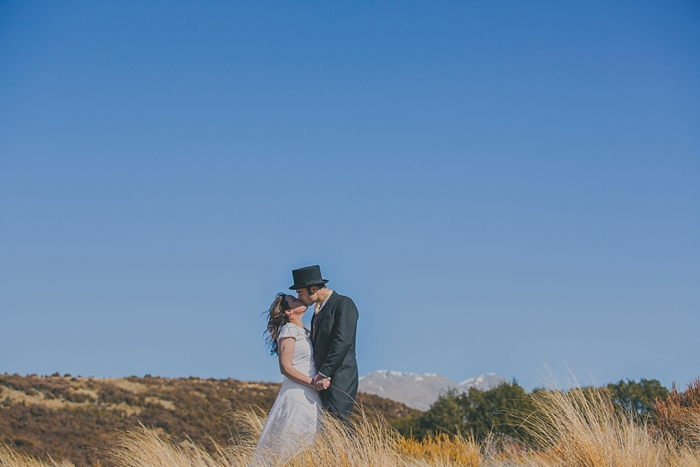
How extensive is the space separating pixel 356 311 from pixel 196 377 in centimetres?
3298

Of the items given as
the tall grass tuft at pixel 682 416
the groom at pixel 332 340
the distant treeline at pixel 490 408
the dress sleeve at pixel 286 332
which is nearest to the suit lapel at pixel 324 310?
the groom at pixel 332 340

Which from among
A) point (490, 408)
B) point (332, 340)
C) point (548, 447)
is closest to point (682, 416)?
point (548, 447)

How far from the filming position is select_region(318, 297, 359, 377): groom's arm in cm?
686

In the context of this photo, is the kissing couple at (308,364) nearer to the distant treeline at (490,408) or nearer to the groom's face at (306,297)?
the groom's face at (306,297)

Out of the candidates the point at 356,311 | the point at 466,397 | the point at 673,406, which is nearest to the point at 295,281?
the point at 356,311

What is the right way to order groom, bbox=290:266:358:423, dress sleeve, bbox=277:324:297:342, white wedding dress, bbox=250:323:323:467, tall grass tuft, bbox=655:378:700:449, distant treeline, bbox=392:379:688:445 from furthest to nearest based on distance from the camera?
1. distant treeline, bbox=392:379:688:445
2. tall grass tuft, bbox=655:378:700:449
3. dress sleeve, bbox=277:324:297:342
4. groom, bbox=290:266:358:423
5. white wedding dress, bbox=250:323:323:467

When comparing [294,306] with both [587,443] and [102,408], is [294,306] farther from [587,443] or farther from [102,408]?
[102,408]

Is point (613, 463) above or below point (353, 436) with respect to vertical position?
below

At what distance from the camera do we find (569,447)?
6738mm

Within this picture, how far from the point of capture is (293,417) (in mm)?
6949

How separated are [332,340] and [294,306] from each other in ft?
1.74

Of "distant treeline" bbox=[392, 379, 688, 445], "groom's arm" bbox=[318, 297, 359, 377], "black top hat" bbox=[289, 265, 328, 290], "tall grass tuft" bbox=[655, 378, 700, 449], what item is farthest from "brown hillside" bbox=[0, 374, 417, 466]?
"groom's arm" bbox=[318, 297, 359, 377]

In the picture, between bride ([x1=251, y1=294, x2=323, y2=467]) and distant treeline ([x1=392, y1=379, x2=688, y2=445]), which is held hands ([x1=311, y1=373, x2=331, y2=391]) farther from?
distant treeline ([x1=392, y1=379, x2=688, y2=445])

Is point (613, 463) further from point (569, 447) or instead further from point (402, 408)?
point (402, 408)
